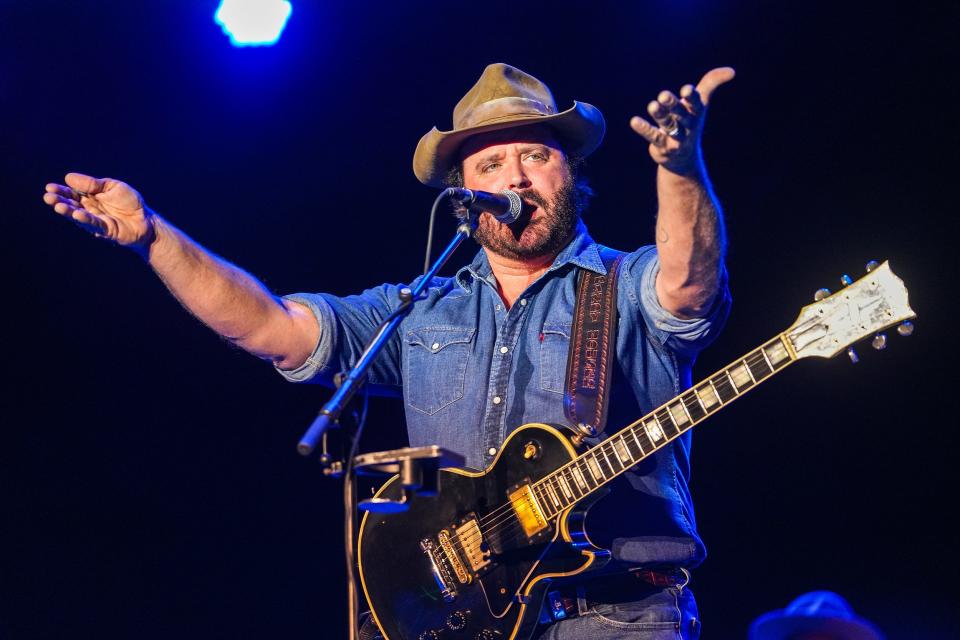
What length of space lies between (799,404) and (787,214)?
922mm

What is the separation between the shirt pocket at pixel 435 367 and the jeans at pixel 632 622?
0.88 m

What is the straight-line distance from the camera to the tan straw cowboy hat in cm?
355

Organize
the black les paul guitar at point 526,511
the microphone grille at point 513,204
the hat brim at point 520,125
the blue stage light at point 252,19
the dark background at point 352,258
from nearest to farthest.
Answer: the black les paul guitar at point 526,511 → the microphone grille at point 513,204 → the hat brim at point 520,125 → the dark background at point 352,258 → the blue stage light at point 252,19

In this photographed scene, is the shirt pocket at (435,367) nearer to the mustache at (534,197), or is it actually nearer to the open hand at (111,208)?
the mustache at (534,197)

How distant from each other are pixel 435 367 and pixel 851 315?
147cm

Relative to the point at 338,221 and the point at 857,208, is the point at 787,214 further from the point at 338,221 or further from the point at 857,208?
the point at 338,221

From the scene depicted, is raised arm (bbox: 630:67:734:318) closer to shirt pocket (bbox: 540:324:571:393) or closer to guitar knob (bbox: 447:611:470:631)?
shirt pocket (bbox: 540:324:571:393)

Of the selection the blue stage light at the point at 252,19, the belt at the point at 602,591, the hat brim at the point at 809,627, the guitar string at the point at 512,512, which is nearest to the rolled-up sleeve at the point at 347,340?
the guitar string at the point at 512,512

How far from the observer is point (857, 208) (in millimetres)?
4070

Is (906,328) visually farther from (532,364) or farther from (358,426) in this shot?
(358,426)

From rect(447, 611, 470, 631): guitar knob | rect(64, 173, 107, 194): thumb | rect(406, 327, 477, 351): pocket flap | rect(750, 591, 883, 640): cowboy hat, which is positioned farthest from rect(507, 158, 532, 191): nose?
rect(750, 591, 883, 640): cowboy hat

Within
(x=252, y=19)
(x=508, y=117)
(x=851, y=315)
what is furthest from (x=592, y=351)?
(x=252, y=19)

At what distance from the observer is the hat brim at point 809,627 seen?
1.97m

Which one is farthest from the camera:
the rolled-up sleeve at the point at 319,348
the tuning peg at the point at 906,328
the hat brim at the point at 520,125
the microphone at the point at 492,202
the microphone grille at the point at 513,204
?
the hat brim at the point at 520,125
